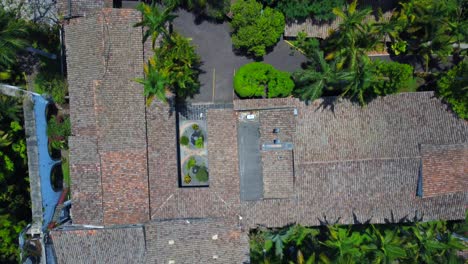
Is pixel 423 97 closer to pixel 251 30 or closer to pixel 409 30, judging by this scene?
pixel 409 30

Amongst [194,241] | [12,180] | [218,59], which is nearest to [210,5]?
[218,59]

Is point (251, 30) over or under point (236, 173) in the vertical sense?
over

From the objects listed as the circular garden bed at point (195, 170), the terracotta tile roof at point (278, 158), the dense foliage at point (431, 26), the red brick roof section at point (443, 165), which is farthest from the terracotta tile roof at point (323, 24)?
the circular garden bed at point (195, 170)

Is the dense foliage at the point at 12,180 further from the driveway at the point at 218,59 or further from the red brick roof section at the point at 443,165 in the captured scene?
the red brick roof section at the point at 443,165

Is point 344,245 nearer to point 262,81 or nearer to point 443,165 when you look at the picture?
point 443,165

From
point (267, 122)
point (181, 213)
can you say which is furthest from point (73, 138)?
point (267, 122)

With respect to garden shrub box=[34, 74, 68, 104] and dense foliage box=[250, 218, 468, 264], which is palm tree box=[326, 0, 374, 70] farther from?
garden shrub box=[34, 74, 68, 104]
